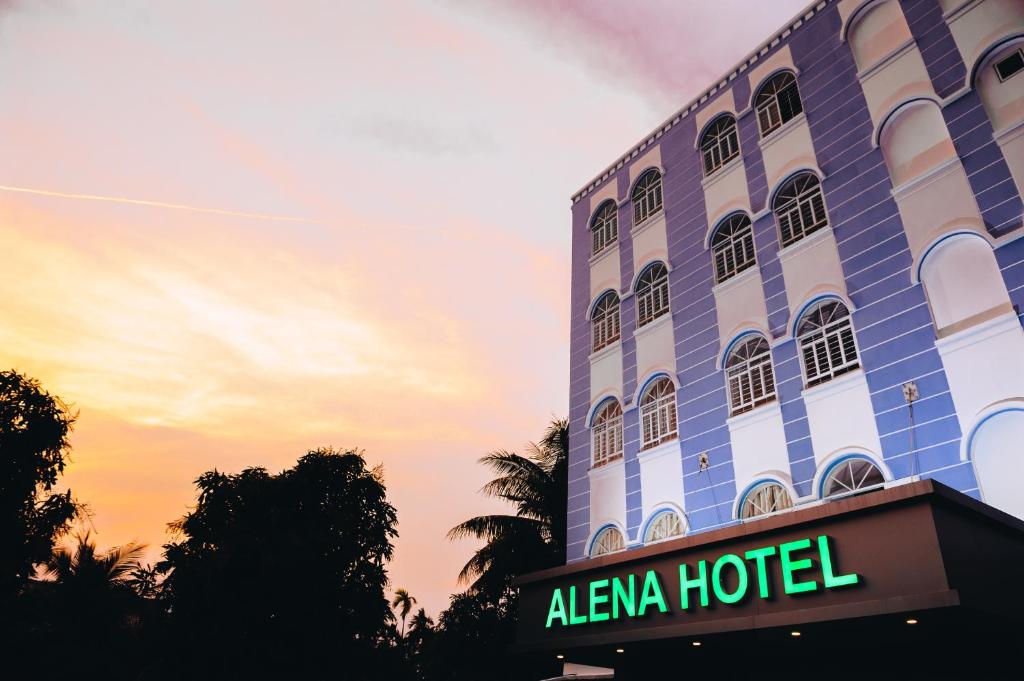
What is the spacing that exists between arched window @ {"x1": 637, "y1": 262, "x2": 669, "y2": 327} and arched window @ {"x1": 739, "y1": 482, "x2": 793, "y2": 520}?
5.63 m

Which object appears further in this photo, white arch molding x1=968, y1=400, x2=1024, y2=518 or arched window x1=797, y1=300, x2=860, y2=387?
arched window x1=797, y1=300, x2=860, y2=387

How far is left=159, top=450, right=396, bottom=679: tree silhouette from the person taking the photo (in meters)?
16.2

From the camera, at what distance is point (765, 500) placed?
12.7 m

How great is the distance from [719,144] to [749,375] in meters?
7.21

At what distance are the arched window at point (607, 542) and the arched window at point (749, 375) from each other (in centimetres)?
432

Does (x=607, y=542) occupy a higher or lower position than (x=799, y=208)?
lower

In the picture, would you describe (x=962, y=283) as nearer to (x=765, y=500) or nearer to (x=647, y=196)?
(x=765, y=500)

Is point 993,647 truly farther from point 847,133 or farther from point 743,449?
point 847,133

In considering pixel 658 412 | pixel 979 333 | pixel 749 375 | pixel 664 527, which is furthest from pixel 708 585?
pixel 658 412

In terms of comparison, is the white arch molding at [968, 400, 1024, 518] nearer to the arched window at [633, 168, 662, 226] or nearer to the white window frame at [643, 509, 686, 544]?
the white window frame at [643, 509, 686, 544]

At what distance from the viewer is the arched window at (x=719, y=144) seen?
56.1 feet

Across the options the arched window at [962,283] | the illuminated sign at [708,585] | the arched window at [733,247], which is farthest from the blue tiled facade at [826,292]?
the illuminated sign at [708,585]

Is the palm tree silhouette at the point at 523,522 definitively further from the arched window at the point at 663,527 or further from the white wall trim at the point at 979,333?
the white wall trim at the point at 979,333

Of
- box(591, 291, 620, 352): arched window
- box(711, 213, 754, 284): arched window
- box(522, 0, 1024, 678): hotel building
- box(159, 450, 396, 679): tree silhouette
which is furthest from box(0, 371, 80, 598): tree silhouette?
box(711, 213, 754, 284): arched window
